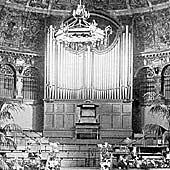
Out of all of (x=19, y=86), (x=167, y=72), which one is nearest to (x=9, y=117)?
(x=19, y=86)

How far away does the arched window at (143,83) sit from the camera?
27828 mm

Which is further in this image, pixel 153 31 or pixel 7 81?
pixel 7 81

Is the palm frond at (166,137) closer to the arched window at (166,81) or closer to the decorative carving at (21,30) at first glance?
the arched window at (166,81)

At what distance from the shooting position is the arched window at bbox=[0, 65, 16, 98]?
90.3 feet

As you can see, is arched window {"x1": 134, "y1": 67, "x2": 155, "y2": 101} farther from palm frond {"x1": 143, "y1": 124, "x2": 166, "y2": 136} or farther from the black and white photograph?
palm frond {"x1": 143, "y1": 124, "x2": 166, "y2": 136}

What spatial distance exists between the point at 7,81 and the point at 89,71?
3862mm

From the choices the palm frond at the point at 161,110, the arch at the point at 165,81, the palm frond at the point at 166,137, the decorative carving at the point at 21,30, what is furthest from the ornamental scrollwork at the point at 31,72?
the palm frond at the point at 166,137

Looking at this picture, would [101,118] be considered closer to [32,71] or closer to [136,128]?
[136,128]

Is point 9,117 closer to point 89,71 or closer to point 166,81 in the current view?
point 89,71

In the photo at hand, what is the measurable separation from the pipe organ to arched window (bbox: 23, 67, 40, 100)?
1.08 m

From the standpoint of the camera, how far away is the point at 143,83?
92.2 feet

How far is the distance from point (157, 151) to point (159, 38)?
675 cm

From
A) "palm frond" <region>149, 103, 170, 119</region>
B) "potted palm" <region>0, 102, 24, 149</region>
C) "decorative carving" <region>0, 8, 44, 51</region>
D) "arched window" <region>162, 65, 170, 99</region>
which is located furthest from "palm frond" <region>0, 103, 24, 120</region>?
"arched window" <region>162, 65, 170, 99</region>

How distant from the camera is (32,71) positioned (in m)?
28.4
